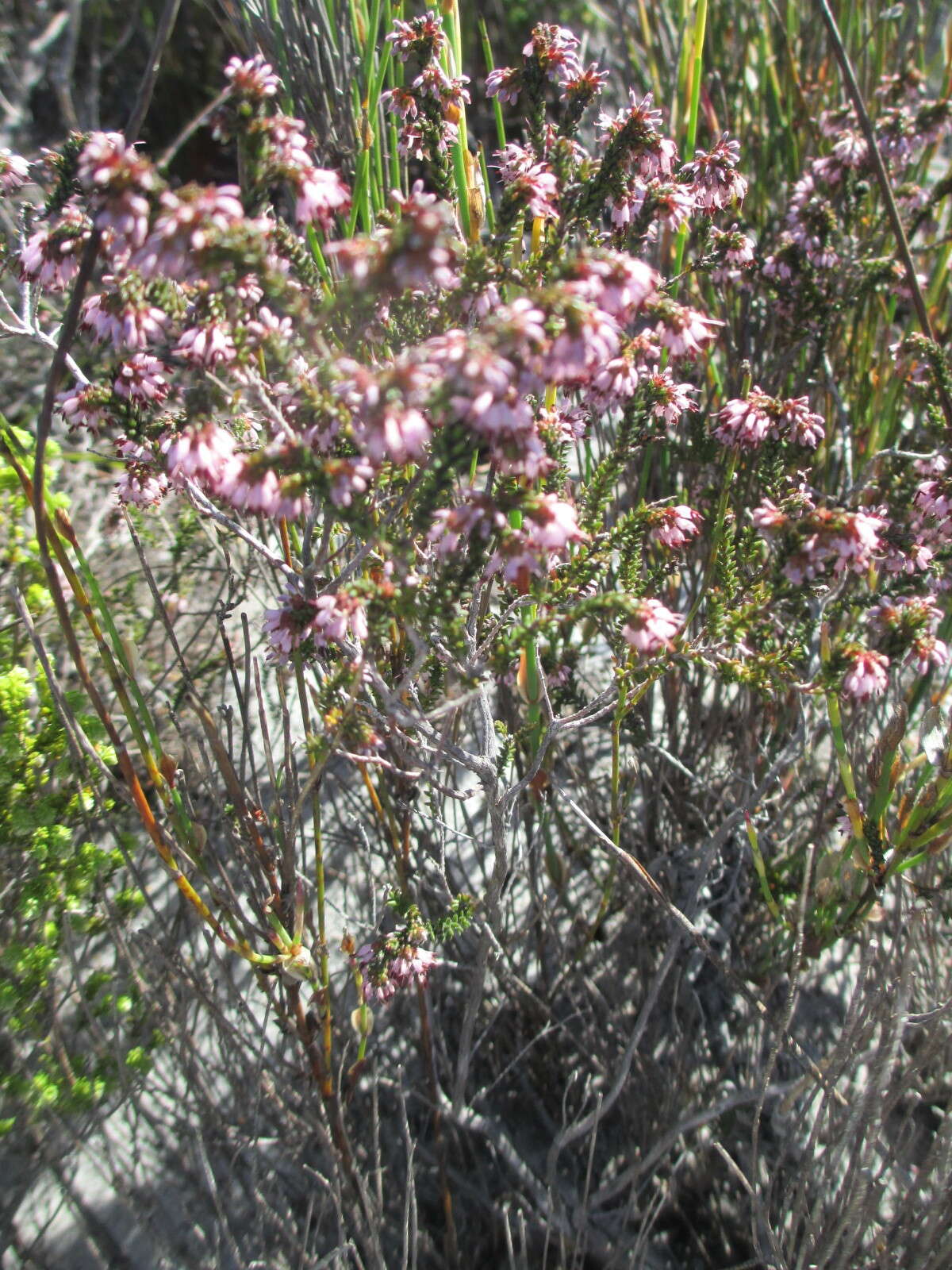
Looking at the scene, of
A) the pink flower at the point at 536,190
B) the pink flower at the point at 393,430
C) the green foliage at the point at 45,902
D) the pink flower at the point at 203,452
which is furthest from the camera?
the green foliage at the point at 45,902

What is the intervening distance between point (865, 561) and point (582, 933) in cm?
123

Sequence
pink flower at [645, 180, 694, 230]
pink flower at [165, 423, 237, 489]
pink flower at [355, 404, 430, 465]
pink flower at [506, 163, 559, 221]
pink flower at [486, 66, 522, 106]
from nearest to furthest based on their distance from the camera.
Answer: pink flower at [355, 404, 430, 465], pink flower at [165, 423, 237, 489], pink flower at [506, 163, 559, 221], pink flower at [645, 180, 694, 230], pink flower at [486, 66, 522, 106]

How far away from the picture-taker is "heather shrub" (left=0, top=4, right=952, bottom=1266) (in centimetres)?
92

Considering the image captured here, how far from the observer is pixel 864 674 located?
1.14m

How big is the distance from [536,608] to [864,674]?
450 mm

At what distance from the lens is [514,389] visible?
0.83 m

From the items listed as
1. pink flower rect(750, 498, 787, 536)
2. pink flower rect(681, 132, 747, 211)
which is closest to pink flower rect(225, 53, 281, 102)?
pink flower rect(681, 132, 747, 211)

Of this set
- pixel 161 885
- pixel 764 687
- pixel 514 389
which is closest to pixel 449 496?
pixel 514 389

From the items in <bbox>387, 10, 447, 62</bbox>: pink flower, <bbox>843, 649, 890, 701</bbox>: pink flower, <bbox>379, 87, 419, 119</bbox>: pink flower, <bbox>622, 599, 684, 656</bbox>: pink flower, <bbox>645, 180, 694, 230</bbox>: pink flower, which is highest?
<bbox>387, 10, 447, 62</bbox>: pink flower

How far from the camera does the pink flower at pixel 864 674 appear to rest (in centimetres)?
112

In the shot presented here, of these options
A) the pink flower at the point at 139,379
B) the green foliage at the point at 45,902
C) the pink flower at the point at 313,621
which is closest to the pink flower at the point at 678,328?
the pink flower at the point at 313,621

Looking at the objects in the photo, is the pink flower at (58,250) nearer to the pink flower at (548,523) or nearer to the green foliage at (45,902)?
the pink flower at (548,523)

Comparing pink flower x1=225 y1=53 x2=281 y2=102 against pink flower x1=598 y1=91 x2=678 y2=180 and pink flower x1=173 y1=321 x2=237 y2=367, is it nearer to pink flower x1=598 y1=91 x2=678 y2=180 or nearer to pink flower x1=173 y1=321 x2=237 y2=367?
pink flower x1=173 y1=321 x2=237 y2=367

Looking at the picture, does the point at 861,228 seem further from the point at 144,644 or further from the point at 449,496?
the point at 144,644
